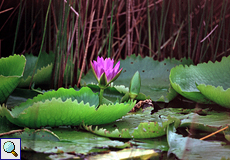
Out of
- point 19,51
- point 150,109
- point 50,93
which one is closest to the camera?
point 50,93

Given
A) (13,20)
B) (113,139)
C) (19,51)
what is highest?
(13,20)

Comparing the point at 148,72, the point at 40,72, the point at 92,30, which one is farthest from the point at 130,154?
the point at 92,30

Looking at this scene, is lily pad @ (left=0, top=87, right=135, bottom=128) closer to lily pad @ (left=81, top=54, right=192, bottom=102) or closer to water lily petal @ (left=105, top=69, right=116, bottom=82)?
water lily petal @ (left=105, top=69, right=116, bottom=82)

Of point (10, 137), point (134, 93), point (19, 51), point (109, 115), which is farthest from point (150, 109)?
point (19, 51)

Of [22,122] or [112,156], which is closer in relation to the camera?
[112,156]

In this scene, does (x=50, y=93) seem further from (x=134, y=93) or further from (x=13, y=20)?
(x=13, y=20)

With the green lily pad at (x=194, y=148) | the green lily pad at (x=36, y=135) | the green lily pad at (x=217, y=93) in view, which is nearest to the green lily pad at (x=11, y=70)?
the green lily pad at (x=36, y=135)

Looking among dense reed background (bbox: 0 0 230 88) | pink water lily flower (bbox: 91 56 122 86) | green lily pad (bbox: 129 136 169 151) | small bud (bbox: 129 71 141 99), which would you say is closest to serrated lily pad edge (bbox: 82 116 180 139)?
green lily pad (bbox: 129 136 169 151)

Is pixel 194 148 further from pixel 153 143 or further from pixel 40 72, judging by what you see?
pixel 40 72
